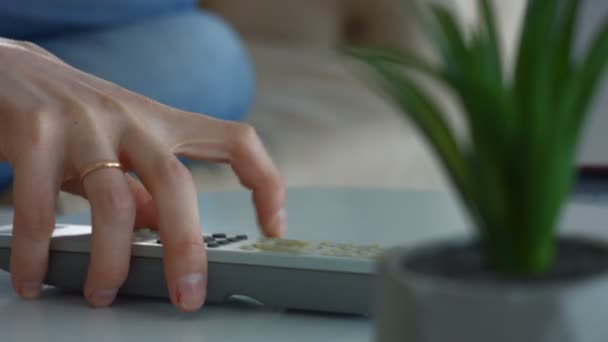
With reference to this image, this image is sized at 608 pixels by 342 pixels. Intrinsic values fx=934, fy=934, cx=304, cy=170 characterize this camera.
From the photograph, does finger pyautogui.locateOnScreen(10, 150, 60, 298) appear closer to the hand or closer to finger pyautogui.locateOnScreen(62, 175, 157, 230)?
the hand

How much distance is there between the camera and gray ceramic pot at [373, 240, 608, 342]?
236mm

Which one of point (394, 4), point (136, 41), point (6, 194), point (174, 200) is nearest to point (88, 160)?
point (174, 200)

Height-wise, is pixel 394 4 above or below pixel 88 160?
above

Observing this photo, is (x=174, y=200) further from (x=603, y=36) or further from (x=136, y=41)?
(x=136, y=41)

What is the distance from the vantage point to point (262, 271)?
0.55 metres

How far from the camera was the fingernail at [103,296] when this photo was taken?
56 cm

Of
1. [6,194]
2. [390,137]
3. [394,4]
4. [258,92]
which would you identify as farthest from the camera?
[394,4]

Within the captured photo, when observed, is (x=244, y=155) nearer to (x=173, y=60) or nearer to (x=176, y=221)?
(x=176, y=221)

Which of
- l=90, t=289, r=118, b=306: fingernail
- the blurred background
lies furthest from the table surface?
the blurred background

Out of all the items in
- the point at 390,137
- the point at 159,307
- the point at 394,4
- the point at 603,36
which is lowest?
the point at 159,307

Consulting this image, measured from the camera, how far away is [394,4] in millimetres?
2367

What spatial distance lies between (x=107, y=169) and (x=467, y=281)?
0.37 meters

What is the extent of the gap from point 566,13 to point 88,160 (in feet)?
1.28

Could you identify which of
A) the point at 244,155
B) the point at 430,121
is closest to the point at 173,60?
the point at 244,155
